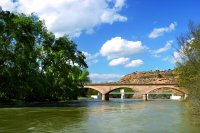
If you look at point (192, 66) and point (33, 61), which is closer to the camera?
point (192, 66)

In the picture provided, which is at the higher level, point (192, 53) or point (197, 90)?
point (192, 53)

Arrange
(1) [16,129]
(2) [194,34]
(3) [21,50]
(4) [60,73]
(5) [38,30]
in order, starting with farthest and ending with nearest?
1. (4) [60,73]
2. (5) [38,30]
3. (3) [21,50]
4. (2) [194,34]
5. (1) [16,129]

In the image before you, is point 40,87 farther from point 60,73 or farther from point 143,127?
point 143,127

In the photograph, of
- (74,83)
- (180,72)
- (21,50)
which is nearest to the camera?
(180,72)

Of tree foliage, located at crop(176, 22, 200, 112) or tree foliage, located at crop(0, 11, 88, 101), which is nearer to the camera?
tree foliage, located at crop(176, 22, 200, 112)

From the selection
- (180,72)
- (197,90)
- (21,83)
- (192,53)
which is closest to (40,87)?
(21,83)

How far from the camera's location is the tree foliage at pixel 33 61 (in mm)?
59500

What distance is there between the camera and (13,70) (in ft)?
195

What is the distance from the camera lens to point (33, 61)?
68125mm

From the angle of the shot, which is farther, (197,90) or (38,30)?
(38,30)

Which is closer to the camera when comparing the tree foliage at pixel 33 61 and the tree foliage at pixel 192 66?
the tree foliage at pixel 192 66

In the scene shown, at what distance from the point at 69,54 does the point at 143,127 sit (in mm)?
54737

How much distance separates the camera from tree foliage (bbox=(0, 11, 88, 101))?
195ft

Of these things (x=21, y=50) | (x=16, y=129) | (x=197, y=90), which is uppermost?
(x=21, y=50)
